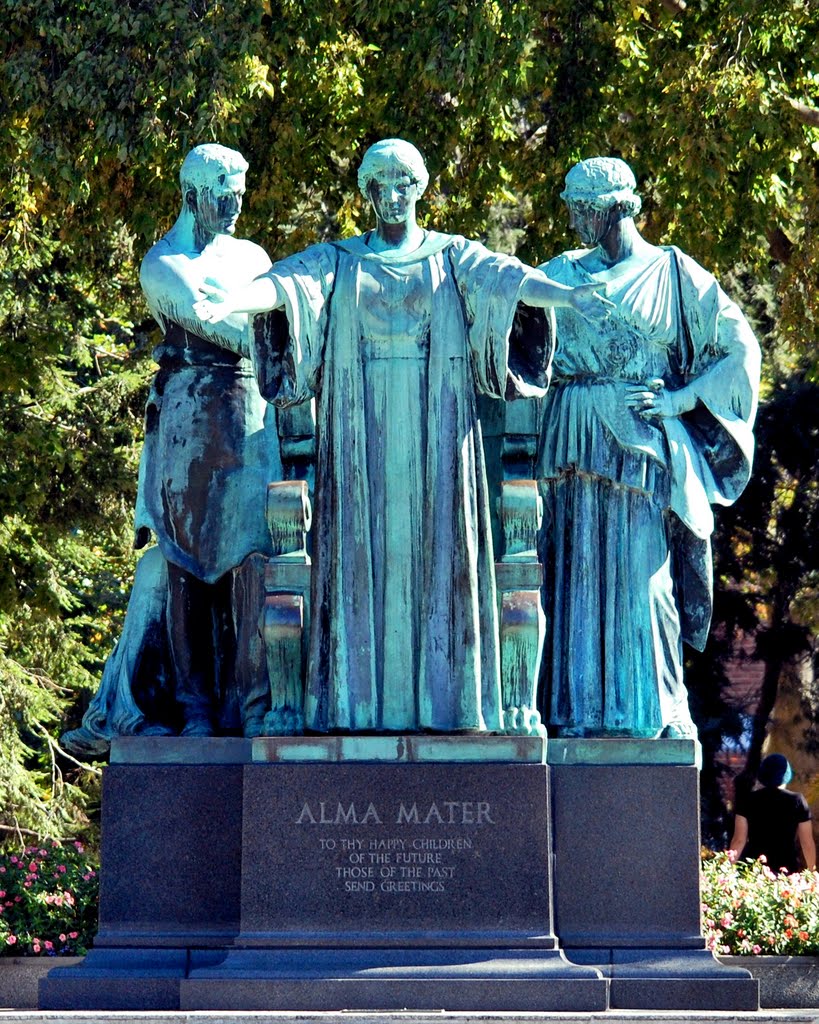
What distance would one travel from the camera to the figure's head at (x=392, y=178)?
28.9 ft

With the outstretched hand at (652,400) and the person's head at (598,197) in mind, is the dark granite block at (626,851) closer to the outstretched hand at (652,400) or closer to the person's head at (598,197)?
the outstretched hand at (652,400)

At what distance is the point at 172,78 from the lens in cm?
1603

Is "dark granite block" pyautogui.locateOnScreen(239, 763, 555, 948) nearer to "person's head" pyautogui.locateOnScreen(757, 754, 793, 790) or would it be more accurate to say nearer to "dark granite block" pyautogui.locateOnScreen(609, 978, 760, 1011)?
"dark granite block" pyautogui.locateOnScreen(609, 978, 760, 1011)

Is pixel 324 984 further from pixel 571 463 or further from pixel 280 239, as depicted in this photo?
pixel 280 239

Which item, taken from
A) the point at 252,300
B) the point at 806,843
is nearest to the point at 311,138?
the point at 806,843

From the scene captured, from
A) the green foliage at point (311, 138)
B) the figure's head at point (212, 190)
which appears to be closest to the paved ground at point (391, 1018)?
the figure's head at point (212, 190)

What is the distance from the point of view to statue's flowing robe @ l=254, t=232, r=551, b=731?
8609 millimetres

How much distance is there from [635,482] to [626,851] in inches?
57.0

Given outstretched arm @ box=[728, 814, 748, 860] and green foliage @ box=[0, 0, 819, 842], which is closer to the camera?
outstretched arm @ box=[728, 814, 748, 860]

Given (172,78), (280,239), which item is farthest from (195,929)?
(280,239)

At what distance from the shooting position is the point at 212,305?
29.3ft

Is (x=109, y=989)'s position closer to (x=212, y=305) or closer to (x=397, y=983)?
(x=397, y=983)

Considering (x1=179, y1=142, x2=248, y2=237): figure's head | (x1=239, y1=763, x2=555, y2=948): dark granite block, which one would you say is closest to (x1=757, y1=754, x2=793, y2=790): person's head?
(x1=239, y1=763, x2=555, y2=948): dark granite block

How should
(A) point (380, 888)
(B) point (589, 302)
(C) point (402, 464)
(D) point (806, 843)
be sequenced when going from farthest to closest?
(D) point (806, 843)
(C) point (402, 464)
(B) point (589, 302)
(A) point (380, 888)
